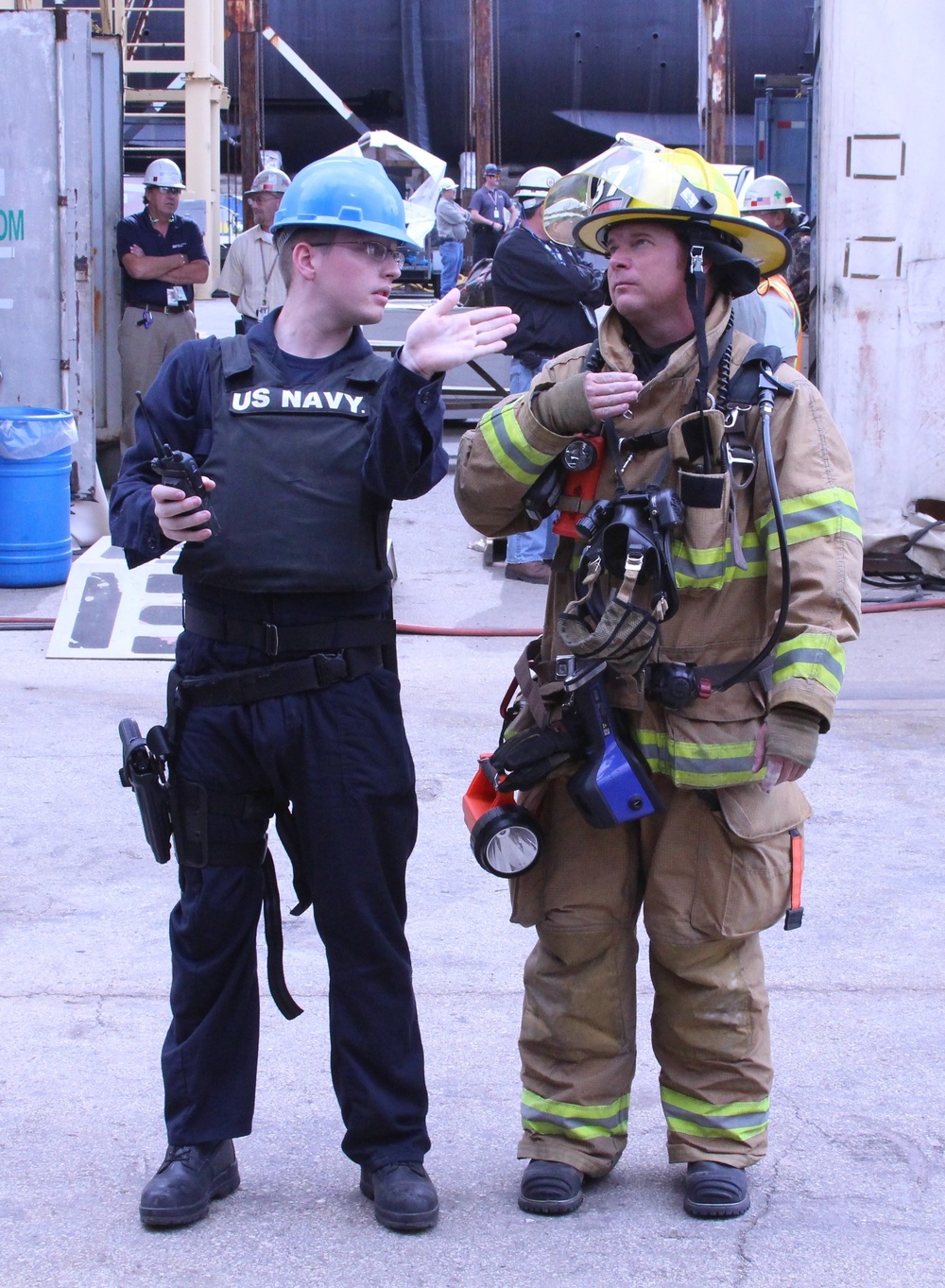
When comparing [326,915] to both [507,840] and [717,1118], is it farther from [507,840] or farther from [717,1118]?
[717,1118]

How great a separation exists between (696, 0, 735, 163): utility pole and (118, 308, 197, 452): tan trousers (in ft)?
39.7

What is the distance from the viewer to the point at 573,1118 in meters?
2.76

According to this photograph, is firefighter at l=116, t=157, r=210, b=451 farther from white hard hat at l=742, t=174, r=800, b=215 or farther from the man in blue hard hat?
the man in blue hard hat

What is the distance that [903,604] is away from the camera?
23.8 feet

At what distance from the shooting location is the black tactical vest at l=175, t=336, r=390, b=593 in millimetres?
2574

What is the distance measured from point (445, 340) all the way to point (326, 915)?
3.30 ft

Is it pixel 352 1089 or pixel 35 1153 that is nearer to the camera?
pixel 352 1089

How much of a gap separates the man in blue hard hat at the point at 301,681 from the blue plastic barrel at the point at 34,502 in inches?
195

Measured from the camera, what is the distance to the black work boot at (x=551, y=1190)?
2.71 meters

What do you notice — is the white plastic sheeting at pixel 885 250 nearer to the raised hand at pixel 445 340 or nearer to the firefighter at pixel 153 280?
the firefighter at pixel 153 280

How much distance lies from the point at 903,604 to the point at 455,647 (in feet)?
7.31

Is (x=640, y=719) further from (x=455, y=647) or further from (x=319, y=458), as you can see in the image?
(x=455, y=647)

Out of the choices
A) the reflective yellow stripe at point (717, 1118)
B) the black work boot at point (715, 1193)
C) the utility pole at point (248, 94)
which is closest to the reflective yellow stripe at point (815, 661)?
the reflective yellow stripe at point (717, 1118)

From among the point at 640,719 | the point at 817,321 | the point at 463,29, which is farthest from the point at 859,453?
the point at 463,29
